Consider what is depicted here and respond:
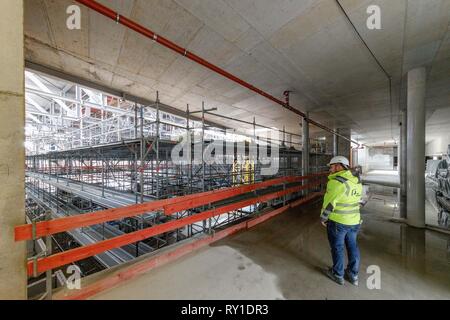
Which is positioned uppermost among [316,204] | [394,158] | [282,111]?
[282,111]

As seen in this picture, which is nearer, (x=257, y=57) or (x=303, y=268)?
(x=303, y=268)

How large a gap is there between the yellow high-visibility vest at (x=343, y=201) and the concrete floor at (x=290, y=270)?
33.3 inches

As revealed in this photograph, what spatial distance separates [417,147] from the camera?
4500mm

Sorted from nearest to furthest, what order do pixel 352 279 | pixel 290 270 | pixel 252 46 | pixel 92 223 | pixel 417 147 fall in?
1. pixel 92 223
2. pixel 352 279
3. pixel 290 270
4. pixel 252 46
5. pixel 417 147

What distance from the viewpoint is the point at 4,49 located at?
1.60 m

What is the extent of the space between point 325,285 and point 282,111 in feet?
22.2

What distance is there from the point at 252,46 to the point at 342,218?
3528 millimetres

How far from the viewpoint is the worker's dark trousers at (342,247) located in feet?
7.66

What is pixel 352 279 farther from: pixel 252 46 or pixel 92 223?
pixel 252 46

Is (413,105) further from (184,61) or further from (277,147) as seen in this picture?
(184,61)

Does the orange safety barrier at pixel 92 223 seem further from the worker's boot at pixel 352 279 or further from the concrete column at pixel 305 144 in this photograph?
the concrete column at pixel 305 144

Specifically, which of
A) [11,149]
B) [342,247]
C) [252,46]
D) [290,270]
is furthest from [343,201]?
[11,149]

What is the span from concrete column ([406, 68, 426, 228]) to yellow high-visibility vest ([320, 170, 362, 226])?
368 centimetres
